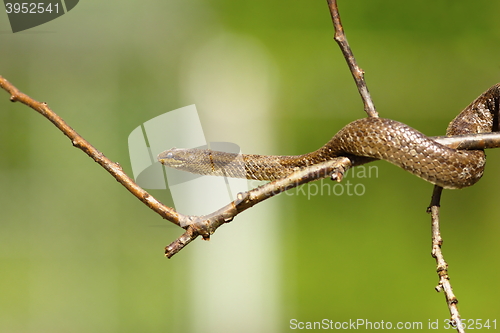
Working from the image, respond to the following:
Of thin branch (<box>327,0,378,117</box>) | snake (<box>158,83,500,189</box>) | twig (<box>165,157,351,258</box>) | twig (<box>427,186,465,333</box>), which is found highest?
thin branch (<box>327,0,378,117</box>)

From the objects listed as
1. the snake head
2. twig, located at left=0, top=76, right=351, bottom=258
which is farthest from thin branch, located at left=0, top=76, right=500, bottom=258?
the snake head

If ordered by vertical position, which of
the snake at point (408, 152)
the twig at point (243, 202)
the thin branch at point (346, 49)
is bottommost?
the twig at point (243, 202)

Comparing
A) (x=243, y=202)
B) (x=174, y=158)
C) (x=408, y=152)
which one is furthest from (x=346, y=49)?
(x=174, y=158)

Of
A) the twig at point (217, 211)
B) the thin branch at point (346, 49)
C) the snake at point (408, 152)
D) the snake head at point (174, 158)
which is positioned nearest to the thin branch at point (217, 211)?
the twig at point (217, 211)

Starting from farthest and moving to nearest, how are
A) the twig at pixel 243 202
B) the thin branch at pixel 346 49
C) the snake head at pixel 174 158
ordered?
the snake head at pixel 174 158 → the thin branch at pixel 346 49 → the twig at pixel 243 202

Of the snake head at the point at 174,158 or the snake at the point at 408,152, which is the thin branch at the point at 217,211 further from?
the snake head at the point at 174,158

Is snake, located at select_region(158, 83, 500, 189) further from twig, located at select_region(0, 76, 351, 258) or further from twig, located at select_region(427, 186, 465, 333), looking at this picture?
twig, located at select_region(0, 76, 351, 258)

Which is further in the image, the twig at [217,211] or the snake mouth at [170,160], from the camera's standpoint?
the snake mouth at [170,160]

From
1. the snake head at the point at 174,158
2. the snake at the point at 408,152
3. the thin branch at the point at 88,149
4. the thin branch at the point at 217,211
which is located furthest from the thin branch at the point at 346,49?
the snake head at the point at 174,158

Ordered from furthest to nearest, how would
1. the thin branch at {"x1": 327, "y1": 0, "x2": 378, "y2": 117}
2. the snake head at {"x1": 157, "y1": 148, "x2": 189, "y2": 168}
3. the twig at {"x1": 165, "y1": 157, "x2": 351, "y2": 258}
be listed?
the snake head at {"x1": 157, "y1": 148, "x2": 189, "y2": 168} < the thin branch at {"x1": 327, "y1": 0, "x2": 378, "y2": 117} < the twig at {"x1": 165, "y1": 157, "x2": 351, "y2": 258}

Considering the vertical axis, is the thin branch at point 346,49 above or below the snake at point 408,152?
above

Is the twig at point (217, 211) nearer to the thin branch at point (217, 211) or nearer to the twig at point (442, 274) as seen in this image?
the thin branch at point (217, 211)

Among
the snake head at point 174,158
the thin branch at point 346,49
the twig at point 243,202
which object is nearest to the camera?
the twig at point 243,202
